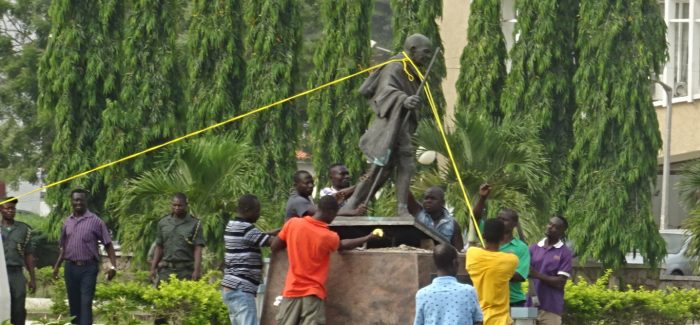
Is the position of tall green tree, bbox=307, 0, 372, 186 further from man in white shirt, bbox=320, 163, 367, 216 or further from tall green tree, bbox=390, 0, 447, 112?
man in white shirt, bbox=320, 163, 367, 216

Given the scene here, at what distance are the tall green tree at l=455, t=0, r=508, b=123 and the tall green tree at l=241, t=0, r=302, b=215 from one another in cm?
261

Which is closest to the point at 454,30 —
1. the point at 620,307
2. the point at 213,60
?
the point at 213,60

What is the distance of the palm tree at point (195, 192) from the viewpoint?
70.0 ft

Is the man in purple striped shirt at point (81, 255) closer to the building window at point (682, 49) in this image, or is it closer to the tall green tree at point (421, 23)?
the tall green tree at point (421, 23)

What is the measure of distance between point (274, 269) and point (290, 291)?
44.0 inches

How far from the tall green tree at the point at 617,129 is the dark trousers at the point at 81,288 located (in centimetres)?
1082

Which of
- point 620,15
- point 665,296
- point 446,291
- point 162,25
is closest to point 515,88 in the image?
point 620,15

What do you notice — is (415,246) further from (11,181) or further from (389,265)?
(11,181)

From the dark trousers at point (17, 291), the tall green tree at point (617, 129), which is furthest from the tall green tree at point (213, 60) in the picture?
the dark trousers at point (17, 291)

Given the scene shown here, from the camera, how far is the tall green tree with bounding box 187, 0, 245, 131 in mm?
25781

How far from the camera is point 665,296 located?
61.2 ft

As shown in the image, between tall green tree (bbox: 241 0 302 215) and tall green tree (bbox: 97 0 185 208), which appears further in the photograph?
tall green tree (bbox: 97 0 185 208)

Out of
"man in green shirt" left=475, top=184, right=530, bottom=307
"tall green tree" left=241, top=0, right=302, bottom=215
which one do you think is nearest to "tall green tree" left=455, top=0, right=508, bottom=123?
"tall green tree" left=241, top=0, right=302, bottom=215

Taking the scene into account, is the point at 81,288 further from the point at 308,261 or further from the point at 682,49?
the point at 682,49
